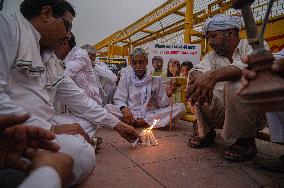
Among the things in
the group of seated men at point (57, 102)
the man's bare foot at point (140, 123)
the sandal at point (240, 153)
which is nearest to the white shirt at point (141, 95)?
the man's bare foot at point (140, 123)

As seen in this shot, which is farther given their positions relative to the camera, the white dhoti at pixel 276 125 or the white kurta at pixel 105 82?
the white kurta at pixel 105 82

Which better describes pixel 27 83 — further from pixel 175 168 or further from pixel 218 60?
pixel 218 60

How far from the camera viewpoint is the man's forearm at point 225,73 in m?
1.96

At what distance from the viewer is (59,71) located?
2104mm

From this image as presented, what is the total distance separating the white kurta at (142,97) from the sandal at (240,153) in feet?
6.28

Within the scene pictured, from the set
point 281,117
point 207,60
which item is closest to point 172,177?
point 281,117

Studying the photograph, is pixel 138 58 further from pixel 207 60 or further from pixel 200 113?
pixel 200 113

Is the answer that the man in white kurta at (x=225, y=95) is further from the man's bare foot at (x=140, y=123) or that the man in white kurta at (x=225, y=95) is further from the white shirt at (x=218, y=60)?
the man's bare foot at (x=140, y=123)

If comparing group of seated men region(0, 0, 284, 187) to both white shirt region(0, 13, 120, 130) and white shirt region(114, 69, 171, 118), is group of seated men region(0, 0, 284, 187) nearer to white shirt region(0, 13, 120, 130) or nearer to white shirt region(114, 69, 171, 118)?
white shirt region(0, 13, 120, 130)

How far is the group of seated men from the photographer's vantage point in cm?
108

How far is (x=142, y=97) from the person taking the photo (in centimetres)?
437

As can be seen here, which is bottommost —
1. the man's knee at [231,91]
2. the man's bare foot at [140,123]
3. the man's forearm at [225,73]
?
the man's bare foot at [140,123]

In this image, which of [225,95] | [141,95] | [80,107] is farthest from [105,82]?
[225,95]

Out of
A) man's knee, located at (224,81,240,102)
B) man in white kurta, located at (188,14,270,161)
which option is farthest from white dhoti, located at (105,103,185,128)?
man's knee, located at (224,81,240,102)
